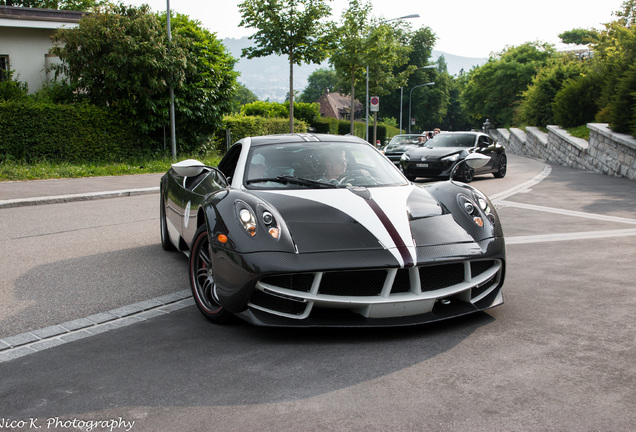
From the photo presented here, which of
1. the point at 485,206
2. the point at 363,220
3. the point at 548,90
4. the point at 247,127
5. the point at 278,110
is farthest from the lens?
the point at 278,110

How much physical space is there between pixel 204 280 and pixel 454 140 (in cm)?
1444

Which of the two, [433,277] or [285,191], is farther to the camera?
[285,191]

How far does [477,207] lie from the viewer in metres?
4.49

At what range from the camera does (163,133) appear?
70.1 feet

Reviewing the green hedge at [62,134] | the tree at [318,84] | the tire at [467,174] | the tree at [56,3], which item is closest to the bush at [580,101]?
the tire at [467,174]

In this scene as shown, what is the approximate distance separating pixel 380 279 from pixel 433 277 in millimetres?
363

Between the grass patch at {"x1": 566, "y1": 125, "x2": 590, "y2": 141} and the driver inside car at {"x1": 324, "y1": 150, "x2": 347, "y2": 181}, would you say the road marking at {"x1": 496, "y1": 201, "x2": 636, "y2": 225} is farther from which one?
the grass patch at {"x1": 566, "y1": 125, "x2": 590, "y2": 141}

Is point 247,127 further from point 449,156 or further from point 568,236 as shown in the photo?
point 568,236

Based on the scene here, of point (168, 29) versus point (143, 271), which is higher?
point (168, 29)

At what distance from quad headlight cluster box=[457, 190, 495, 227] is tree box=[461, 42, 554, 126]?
208ft

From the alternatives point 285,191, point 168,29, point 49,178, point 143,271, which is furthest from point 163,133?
point 285,191

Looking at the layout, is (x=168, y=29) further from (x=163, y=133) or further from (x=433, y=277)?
(x=433, y=277)

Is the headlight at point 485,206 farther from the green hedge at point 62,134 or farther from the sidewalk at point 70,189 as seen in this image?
the green hedge at point 62,134

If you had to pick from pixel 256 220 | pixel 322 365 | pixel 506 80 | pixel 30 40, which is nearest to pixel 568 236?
pixel 256 220
